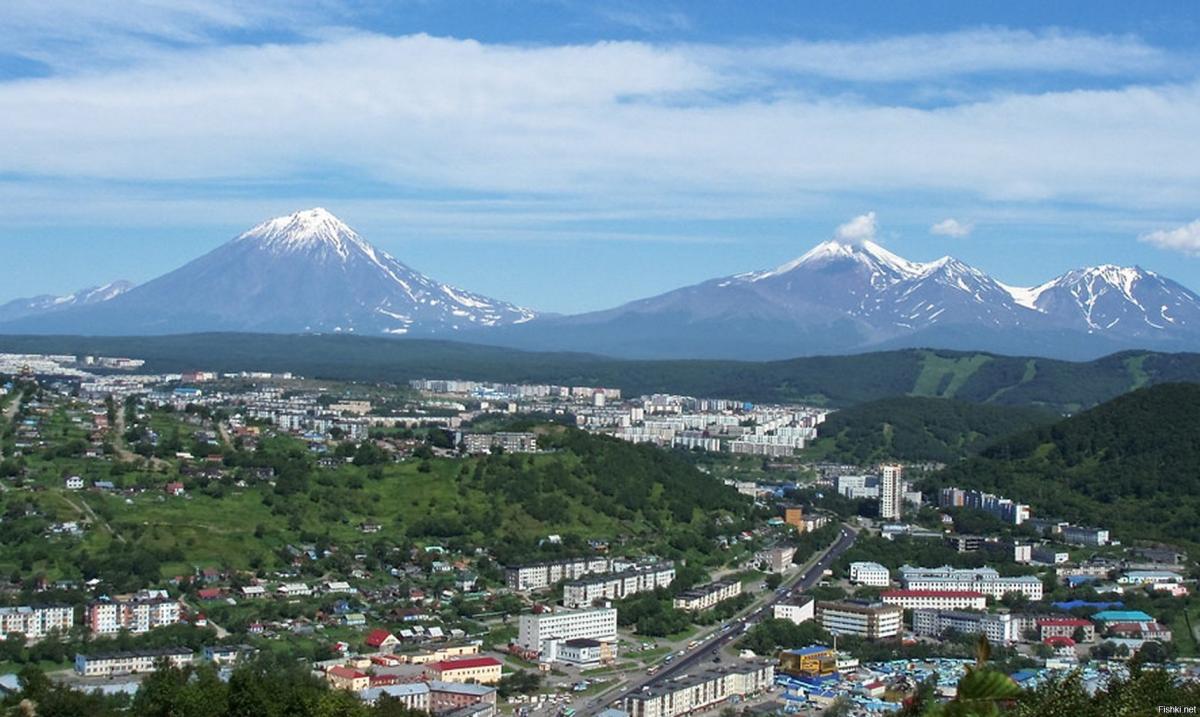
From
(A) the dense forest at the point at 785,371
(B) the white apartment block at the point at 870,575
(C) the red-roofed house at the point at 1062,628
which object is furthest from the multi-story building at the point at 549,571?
(A) the dense forest at the point at 785,371

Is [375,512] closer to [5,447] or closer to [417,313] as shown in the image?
[5,447]

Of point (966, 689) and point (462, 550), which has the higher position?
point (966, 689)

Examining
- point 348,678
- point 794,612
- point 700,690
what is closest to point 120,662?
point 348,678

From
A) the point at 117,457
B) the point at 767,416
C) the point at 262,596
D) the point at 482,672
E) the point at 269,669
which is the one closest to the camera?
the point at 269,669

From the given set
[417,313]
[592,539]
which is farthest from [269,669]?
[417,313]

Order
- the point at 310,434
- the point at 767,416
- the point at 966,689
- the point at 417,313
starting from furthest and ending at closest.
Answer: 1. the point at 417,313
2. the point at 767,416
3. the point at 310,434
4. the point at 966,689

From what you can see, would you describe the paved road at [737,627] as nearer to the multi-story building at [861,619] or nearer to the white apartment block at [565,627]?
the multi-story building at [861,619]
